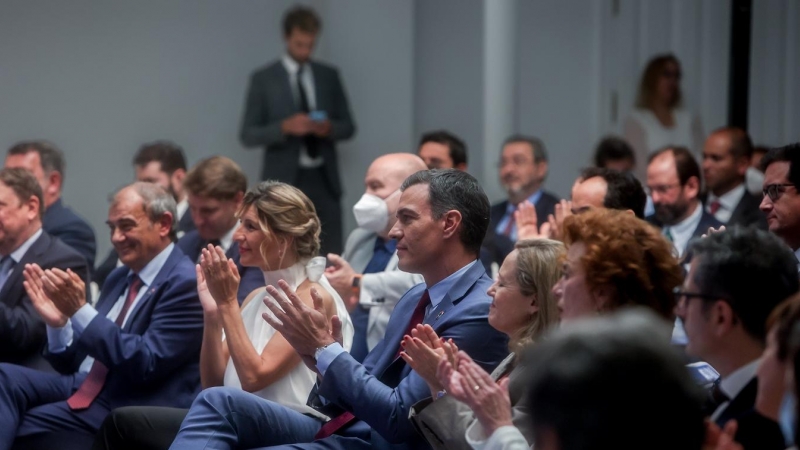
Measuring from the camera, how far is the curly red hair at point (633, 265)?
235 centimetres

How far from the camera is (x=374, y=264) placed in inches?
162

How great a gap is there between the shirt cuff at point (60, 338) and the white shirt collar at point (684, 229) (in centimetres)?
234

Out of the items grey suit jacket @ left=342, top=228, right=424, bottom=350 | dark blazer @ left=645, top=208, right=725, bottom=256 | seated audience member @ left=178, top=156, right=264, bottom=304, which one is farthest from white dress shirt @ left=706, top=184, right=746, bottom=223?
seated audience member @ left=178, top=156, right=264, bottom=304

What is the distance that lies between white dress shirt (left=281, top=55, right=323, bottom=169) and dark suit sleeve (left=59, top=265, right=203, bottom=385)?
2.85 metres

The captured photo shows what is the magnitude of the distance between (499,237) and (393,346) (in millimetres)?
1942

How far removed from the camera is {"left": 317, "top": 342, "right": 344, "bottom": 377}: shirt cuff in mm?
2760

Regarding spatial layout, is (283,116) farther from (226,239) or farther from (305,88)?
(226,239)

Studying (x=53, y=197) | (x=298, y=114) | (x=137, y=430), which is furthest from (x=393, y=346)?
(x=298, y=114)

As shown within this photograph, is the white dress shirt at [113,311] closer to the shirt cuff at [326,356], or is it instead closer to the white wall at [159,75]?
the shirt cuff at [326,356]

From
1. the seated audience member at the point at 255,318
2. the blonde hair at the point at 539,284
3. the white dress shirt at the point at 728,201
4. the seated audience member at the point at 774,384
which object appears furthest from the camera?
the white dress shirt at the point at 728,201

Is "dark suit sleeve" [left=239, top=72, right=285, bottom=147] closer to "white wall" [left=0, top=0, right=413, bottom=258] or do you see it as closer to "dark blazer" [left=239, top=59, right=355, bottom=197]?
"dark blazer" [left=239, top=59, right=355, bottom=197]

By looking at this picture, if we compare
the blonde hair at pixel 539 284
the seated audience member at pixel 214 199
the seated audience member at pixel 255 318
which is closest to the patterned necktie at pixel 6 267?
the seated audience member at pixel 214 199

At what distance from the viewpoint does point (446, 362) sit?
7.72ft

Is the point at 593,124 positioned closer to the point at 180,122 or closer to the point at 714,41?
the point at 714,41
